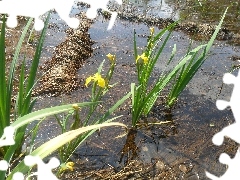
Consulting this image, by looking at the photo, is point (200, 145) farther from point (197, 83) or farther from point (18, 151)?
point (18, 151)

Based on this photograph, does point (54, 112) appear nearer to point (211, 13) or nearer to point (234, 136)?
point (234, 136)

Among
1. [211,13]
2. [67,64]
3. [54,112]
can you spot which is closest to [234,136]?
[54,112]

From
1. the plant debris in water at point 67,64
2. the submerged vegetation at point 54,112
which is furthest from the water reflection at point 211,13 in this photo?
the submerged vegetation at point 54,112

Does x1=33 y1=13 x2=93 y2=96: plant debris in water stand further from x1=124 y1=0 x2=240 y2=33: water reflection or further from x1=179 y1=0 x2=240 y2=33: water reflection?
x1=179 y1=0 x2=240 y2=33: water reflection

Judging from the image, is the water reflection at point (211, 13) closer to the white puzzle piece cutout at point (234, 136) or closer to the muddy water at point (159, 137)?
the muddy water at point (159, 137)

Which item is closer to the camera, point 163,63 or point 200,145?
point 200,145

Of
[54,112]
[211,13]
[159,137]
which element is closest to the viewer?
[54,112]

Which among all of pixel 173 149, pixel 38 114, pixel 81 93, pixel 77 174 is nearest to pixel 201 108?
pixel 173 149

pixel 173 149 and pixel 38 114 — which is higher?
pixel 38 114
